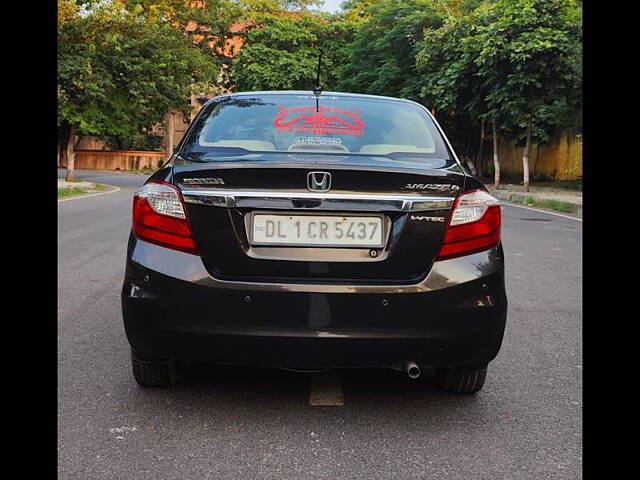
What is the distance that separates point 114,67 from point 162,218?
81.0 feet

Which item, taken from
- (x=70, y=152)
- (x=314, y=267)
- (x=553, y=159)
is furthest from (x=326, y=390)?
(x=553, y=159)

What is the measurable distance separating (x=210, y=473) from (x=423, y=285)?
109 centimetres

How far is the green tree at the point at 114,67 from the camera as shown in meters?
24.8

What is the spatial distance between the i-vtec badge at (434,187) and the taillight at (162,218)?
915mm

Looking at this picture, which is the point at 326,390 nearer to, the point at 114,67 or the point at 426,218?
the point at 426,218

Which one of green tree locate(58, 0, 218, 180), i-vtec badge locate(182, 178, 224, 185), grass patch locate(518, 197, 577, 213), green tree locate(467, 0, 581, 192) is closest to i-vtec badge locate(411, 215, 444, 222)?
i-vtec badge locate(182, 178, 224, 185)

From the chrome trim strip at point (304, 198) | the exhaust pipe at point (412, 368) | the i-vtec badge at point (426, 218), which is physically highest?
the chrome trim strip at point (304, 198)

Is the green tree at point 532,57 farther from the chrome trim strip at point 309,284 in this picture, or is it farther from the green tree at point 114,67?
the chrome trim strip at point 309,284

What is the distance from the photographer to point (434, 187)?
3.06m

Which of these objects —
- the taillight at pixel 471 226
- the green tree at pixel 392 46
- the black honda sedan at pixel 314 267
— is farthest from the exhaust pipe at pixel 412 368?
the green tree at pixel 392 46

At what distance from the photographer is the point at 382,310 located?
296 cm

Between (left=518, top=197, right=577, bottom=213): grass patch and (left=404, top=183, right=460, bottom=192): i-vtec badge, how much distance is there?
14594 millimetres
